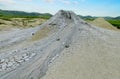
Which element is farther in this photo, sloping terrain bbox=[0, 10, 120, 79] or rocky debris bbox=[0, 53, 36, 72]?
rocky debris bbox=[0, 53, 36, 72]

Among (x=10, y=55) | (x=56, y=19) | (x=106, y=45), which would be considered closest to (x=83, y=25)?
(x=56, y=19)

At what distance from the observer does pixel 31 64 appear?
19.2 ft

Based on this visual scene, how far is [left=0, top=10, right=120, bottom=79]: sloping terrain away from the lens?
539 cm

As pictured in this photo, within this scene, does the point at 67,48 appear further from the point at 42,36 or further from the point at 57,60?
the point at 42,36

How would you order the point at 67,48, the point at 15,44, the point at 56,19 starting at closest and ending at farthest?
1. the point at 67,48
2. the point at 15,44
3. the point at 56,19

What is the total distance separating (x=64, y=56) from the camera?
610 cm

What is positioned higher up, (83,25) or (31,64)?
(83,25)

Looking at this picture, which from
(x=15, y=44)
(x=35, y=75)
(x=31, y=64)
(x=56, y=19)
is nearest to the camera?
(x=35, y=75)

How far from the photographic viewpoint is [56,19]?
920cm

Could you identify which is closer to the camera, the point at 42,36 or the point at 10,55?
the point at 10,55

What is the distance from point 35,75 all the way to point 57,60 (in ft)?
2.71

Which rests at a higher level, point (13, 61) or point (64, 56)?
point (64, 56)

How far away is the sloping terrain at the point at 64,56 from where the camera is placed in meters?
5.39

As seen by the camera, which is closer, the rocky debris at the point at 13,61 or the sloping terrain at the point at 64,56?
the sloping terrain at the point at 64,56
